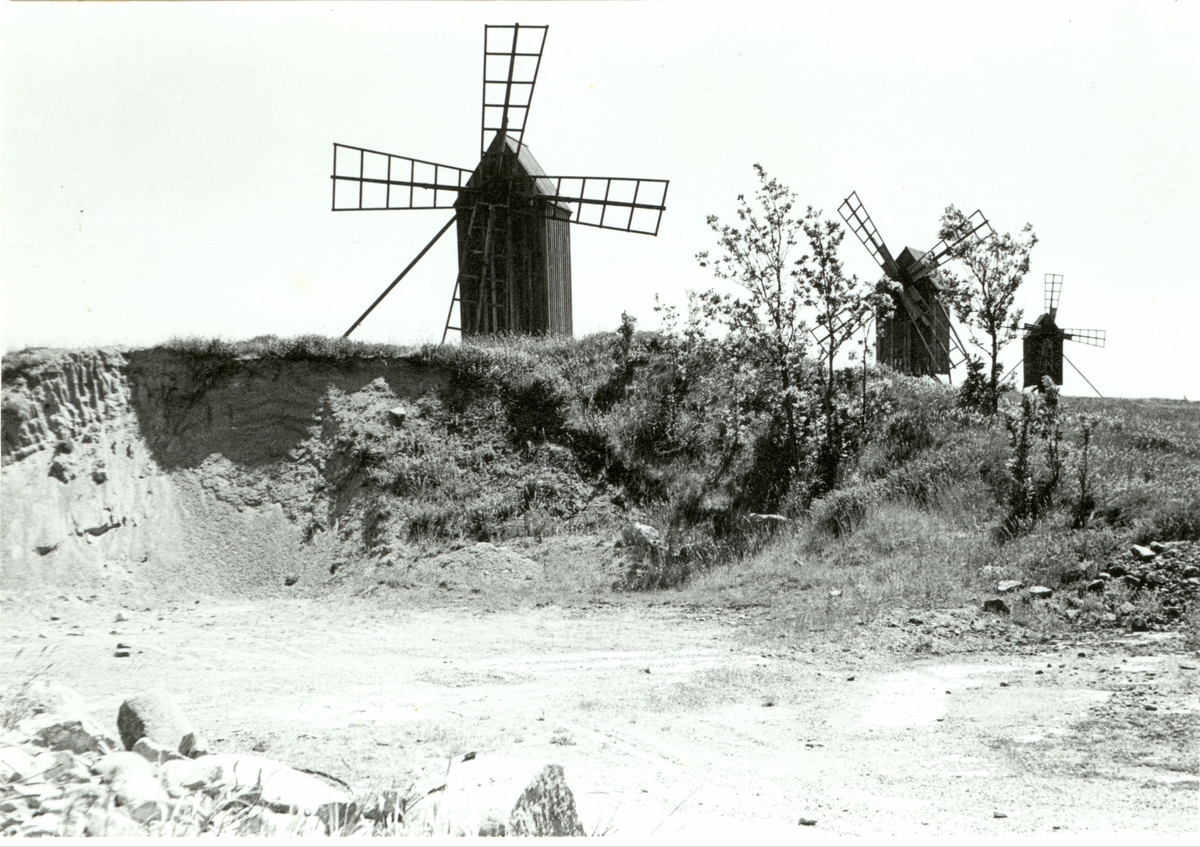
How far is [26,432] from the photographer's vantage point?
17297 mm

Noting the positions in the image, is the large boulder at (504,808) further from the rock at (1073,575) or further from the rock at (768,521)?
the rock at (768,521)

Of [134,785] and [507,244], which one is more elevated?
[507,244]

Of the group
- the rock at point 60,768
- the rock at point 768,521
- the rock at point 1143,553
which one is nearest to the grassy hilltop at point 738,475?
the rock at point 768,521

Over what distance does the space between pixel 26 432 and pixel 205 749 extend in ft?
44.4

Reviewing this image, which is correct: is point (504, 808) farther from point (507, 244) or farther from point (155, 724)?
point (507, 244)

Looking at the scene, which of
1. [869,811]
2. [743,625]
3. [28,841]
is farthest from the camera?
[743,625]

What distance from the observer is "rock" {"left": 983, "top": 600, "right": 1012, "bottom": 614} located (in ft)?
38.2

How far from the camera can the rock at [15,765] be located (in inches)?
205

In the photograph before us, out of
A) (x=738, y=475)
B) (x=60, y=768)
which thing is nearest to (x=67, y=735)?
(x=60, y=768)

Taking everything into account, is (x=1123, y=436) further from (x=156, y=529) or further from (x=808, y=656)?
(x=156, y=529)

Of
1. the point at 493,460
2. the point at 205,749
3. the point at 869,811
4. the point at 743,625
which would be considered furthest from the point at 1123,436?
the point at 205,749

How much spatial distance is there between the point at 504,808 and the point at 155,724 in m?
2.70

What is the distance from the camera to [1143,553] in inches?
483

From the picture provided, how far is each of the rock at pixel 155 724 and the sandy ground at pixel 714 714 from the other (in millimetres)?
672
